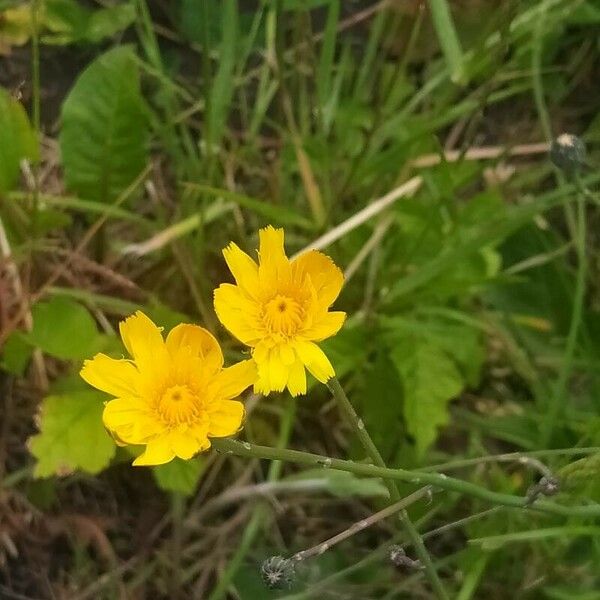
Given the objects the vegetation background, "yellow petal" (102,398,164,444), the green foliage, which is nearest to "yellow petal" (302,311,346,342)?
"yellow petal" (102,398,164,444)

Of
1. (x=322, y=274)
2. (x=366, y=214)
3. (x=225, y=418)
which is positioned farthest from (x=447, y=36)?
(x=225, y=418)

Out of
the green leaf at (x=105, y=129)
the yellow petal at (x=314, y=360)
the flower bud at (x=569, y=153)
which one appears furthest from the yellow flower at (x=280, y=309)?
the green leaf at (x=105, y=129)

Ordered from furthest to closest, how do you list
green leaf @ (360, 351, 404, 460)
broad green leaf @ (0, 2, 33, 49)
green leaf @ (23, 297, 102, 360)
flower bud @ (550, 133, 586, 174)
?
broad green leaf @ (0, 2, 33, 49) → green leaf @ (360, 351, 404, 460) → green leaf @ (23, 297, 102, 360) → flower bud @ (550, 133, 586, 174)

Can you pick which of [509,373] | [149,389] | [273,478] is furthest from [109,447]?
[509,373]

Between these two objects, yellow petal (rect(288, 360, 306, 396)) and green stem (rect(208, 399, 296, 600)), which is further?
green stem (rect(208, 399, 296, 600))

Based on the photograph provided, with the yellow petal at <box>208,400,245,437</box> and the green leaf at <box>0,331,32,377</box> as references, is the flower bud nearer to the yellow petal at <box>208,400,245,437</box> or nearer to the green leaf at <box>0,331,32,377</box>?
the yellow petal at <box>208,400,245,437</box>

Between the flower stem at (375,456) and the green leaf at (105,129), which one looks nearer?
the flower stem at (375,456)

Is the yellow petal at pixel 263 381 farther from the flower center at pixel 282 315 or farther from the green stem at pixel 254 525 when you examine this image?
the green stem at pixel 254 525

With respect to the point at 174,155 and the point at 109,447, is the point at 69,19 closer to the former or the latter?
the point at 174,155
